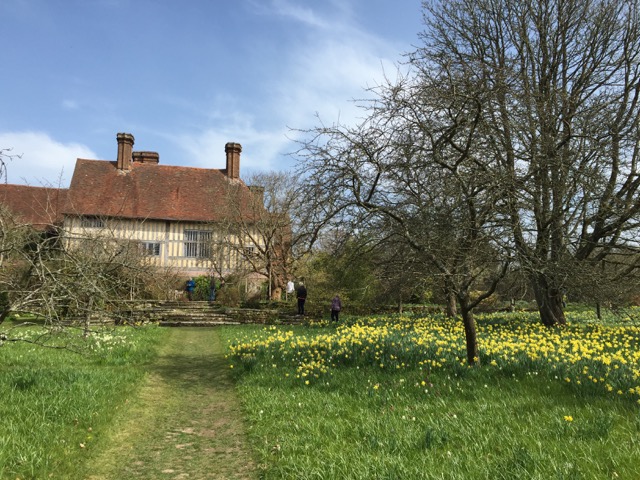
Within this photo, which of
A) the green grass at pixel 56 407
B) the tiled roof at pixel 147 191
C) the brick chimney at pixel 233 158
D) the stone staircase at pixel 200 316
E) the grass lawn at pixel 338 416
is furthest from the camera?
the brick chimney at pixel 233 158

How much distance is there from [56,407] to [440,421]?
14.2 ft

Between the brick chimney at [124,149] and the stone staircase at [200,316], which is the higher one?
the brick chimney at [124,149]

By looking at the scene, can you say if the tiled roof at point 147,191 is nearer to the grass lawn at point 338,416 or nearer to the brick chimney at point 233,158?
the brick chimney at point 233,158

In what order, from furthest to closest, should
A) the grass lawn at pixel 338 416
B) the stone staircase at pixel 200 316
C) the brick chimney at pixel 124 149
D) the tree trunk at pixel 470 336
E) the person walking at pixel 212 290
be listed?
the brick chimney at pixel 124 149 → the person walking at pixel 212 290 → the stone staircase at pixel 200 316 → the tree trunk at pixel 470 336 → the grass lawn at pixel 338 416

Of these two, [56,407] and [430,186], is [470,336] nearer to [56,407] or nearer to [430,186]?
[430,186]

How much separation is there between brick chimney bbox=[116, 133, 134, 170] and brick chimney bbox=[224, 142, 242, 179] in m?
7.15

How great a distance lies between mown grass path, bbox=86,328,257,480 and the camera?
4430 millimetres

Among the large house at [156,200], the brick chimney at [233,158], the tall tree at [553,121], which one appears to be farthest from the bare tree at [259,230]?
the tall tree at [553,121]

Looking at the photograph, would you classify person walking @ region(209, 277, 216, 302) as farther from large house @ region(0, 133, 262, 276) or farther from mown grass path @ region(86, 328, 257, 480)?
mown grass path @ region(86, 328, 257, 480)

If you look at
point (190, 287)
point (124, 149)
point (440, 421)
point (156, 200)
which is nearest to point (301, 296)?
point (190, 287)

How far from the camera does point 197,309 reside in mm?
21531

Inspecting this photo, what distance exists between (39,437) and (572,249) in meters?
11.1

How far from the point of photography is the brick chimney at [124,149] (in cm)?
3484

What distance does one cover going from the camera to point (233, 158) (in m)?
36.5
